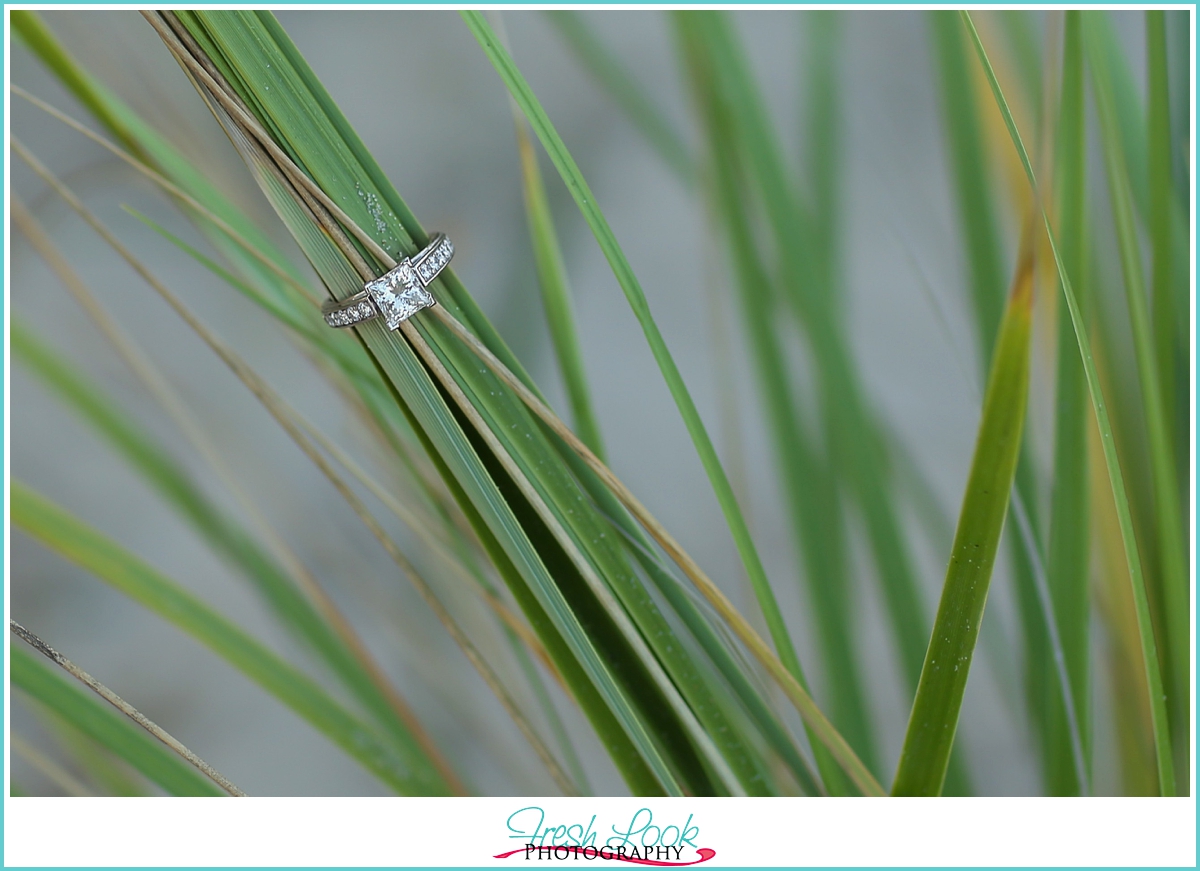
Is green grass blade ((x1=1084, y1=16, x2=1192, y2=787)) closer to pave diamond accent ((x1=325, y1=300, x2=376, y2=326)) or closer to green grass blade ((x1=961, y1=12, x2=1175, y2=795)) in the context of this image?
green grass blade ((x1=961, y1=12, x2=1175, y2=795))

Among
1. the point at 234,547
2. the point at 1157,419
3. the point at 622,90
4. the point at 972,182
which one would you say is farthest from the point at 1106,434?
the point at 234,547

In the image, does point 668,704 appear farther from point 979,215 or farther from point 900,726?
point 900,726

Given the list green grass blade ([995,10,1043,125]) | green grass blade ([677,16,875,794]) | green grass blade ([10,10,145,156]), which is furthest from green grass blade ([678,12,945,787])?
green grass blade ([10,10,145,156])

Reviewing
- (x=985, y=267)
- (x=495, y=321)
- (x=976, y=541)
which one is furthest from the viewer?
(x=495, y=321)

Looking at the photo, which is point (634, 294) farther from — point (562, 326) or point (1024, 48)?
point (1024, 48)

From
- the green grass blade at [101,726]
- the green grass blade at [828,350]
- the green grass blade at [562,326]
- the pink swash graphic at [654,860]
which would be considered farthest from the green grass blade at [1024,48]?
the green grass blade at [101,726]

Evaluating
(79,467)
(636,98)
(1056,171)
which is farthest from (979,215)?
(79,467)
